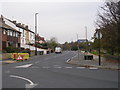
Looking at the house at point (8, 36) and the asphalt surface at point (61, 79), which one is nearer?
the asphalt surface at point (61, 79)

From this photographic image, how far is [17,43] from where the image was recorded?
2092 inches

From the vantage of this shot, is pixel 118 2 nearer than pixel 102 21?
Yes

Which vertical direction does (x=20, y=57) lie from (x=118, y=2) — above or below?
below

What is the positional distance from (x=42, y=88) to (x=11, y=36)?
41.0 metres

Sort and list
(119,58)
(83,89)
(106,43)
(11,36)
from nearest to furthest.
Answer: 1. (83,89)
2. (119,58)
3. (106,43)
4. (11,36)

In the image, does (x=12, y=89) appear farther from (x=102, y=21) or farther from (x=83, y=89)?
(x=102, y=21)

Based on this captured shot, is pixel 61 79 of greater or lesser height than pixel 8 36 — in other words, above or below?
below

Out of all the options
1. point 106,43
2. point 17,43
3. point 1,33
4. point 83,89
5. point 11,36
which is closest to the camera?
point 83,89

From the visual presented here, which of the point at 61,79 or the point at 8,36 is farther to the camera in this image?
the point at 8,36

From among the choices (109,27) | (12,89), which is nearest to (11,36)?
(109,27)

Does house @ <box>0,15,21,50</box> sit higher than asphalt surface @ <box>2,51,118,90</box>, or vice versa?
house @ <box>0,15,21,50</box>

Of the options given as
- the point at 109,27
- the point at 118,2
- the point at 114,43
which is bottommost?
the point at 114,43

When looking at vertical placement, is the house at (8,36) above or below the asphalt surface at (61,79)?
above

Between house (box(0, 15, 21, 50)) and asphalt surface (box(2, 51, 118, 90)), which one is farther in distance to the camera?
house (box(0, 15, 21, 50))
